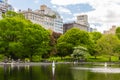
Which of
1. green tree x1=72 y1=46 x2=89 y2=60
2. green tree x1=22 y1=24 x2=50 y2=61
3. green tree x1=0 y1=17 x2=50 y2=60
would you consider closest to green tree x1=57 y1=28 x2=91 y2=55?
green tree x1=72 y1=46 x2=89 y2=60

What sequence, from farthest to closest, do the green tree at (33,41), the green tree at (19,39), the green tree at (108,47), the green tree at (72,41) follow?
1. the green tree at (72,41)
2. the green tree at (108,47)
3. the green tree at (33,41)
4. the green tree at (19,39)

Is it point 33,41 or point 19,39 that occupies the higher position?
point 19,39

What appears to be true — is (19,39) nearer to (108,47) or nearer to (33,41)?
(33,41)

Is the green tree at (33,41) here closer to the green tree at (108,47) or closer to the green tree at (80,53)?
the green tree at (80,53)

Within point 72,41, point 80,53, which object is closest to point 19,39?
point 80,53

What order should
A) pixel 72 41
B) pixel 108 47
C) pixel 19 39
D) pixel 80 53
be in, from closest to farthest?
1. pixel 19 39
2. pixel 80 53
3. pixel 108 47
4. pixel 72 41

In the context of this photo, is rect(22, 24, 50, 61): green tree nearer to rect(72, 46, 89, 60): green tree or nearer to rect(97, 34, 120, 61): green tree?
rect(72, 46, 89, 60): green tree

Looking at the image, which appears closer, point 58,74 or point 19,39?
point 58,74

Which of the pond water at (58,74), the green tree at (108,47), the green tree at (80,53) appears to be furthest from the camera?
the green tree at (108,47)

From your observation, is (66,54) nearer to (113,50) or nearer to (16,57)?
(113,50)

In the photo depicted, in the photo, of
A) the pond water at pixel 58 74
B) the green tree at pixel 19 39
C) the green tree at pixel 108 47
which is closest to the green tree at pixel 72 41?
the green tree at pixel 108 47

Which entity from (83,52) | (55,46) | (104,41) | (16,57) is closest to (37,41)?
(16,57)

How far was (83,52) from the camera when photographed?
94250 millimetres

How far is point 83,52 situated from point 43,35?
47.3 ft
